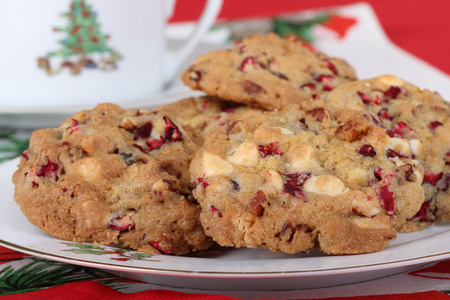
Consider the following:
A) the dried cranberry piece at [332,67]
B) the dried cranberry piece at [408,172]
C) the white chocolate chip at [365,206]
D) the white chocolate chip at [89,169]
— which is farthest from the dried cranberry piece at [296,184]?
the dried cranberry piece at [332,67]

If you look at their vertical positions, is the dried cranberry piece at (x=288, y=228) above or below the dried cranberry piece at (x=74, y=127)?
below

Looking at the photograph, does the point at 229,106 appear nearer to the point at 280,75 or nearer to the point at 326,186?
the point at 280,75

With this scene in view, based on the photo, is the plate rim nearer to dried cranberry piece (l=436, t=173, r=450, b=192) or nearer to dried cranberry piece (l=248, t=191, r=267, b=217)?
dried cranberry piece (l=248, t=191, r=267, b=217)

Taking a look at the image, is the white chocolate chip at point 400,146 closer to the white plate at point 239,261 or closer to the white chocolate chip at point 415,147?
the white chocolate chip at point 415,147

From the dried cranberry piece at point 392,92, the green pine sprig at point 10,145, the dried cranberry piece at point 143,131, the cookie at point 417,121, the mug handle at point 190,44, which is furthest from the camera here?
the mug handle at point 190,44

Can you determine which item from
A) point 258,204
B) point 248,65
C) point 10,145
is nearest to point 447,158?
point 258,204

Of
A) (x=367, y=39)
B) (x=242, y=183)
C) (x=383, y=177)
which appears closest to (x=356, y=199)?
(x=383, y=177)
